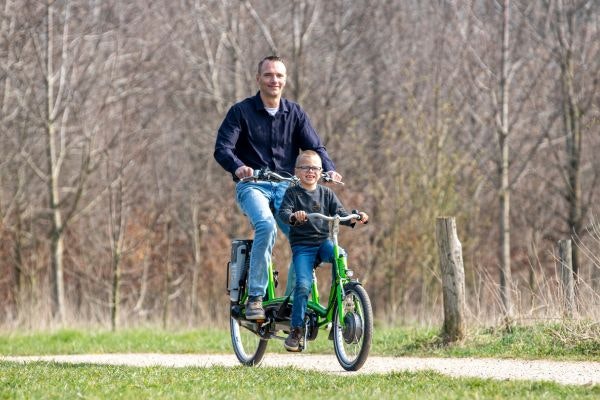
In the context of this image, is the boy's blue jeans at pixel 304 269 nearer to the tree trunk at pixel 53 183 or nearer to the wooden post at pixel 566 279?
the wooden post at pixel 566 279

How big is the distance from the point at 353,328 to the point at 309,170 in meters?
1.36

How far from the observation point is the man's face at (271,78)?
9570mm

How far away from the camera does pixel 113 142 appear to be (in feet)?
71.1

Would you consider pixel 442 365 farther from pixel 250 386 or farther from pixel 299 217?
pixel 250 386

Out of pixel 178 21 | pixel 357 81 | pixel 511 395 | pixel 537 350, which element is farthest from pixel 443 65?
pixel 511 395

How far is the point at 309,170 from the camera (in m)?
9.05

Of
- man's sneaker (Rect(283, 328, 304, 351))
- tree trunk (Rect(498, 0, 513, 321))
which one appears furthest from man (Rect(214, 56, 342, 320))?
tree trunk (Rect(498, 0, 513, 321))

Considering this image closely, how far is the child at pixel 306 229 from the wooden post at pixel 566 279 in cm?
350

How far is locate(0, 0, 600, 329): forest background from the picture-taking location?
20.5 m

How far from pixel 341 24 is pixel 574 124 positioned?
6.81 meters

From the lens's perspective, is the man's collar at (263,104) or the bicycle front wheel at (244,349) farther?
the bicycle front wheel at (244,349)

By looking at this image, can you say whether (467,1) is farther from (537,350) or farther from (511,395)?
(511,395)

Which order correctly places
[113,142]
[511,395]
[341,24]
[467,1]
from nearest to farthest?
[511,395] → [467,1] → [113,142] → [341,24]

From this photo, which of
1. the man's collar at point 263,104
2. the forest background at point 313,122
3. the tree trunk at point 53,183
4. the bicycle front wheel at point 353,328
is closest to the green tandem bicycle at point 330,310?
the bicycle front wheel at point 353,328
